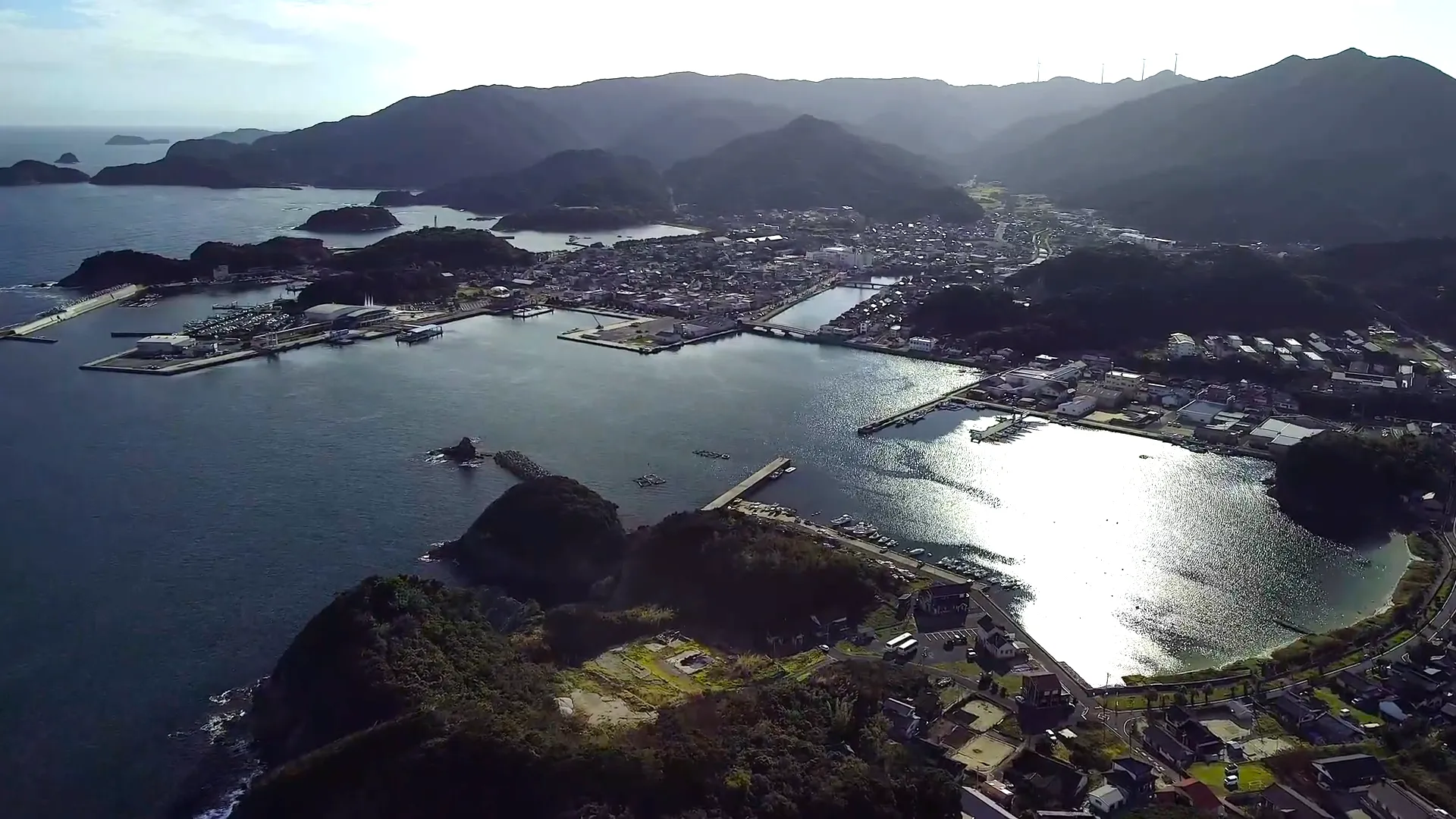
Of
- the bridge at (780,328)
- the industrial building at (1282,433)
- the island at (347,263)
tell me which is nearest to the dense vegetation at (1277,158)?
the bridge at (780,328)

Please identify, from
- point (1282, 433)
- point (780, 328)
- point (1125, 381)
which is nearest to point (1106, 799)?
point (1282, 433)

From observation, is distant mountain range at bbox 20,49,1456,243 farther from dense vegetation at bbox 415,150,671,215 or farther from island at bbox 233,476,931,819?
island at bbox 233,476,931,819

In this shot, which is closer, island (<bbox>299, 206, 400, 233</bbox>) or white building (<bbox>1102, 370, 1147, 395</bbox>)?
white building (<bbox>1102, 370, 1147, 395</bbox>)

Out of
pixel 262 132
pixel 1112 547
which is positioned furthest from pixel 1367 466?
pixel 262 132

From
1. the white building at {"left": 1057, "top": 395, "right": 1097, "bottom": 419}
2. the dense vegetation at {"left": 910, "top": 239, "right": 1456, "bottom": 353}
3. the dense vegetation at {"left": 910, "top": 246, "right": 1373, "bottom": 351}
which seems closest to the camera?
the white building at {"left": 1057, "top": 395, "right": 1097, "bottom": 419}

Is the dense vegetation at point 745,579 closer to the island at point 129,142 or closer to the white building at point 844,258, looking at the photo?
the white building at point 844,258

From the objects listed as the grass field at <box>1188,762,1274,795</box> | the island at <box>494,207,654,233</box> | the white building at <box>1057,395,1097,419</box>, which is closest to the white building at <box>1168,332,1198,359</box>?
the white building at <box>1057,395,1097,419</box>

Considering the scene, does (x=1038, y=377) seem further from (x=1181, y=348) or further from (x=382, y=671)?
(x=382, y=671)
